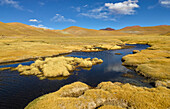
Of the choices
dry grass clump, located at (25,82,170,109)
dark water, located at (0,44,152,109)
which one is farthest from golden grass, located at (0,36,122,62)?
dry grass clump, located at (25,82,170,109)

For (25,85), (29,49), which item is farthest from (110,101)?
(29,49)

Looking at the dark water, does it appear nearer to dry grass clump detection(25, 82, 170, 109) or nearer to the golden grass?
dry grass clump detection(25, 82, 170, 109)

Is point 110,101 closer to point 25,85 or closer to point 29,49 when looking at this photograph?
point 25,85

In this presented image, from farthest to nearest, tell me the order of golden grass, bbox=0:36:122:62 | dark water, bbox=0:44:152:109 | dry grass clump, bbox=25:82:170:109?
golden grass, bbox=0:36:122:62 < dark water, bbox=0:44:152:109 < dry grass clump, bbox=25:82:170:109

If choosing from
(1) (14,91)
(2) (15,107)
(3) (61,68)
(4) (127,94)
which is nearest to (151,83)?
(4) (127,94)

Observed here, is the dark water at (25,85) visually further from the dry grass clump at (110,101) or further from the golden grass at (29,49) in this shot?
the golden grass at (29,49)

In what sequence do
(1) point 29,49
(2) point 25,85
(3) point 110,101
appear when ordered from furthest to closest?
1. (1) point 29,49
2. (2) point 25,85
3. (3) point 110,101

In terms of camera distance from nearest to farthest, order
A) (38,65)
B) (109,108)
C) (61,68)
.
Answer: (109,108), (61,68), (38,65)

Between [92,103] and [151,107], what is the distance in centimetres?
793

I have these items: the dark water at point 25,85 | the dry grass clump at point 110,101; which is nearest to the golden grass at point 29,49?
the dark water at point 25,85

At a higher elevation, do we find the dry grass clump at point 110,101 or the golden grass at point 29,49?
the golden grass at point 29,49

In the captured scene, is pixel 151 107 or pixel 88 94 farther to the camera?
pixel 88 94

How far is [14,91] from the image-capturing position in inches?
857

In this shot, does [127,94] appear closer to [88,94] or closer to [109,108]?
[109,108]
